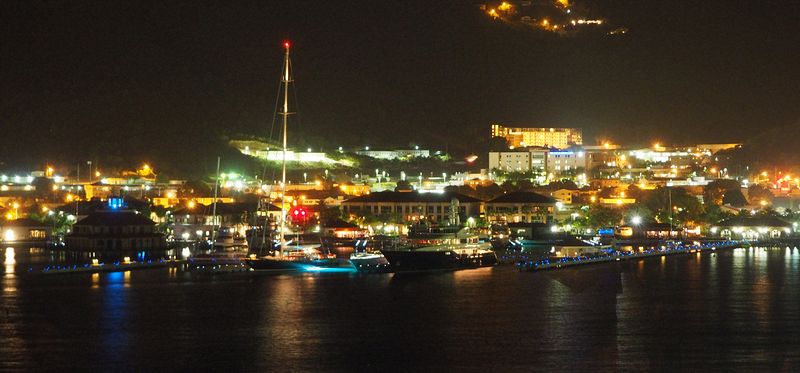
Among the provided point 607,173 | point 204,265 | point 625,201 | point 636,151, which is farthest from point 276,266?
point 636,151

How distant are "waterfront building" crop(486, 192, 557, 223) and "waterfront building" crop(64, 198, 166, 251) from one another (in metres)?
12.4

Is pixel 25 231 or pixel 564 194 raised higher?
pixel 564 194

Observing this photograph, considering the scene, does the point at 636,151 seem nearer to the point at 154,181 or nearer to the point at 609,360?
the point at 154,181

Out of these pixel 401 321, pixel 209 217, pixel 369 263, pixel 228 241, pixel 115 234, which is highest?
pixel 209 217

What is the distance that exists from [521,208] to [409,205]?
11.0 ft

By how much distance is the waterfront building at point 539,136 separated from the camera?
56.6m

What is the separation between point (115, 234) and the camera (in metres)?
22.4

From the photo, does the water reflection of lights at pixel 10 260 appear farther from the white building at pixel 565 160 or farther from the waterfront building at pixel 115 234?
the white building at pixel 565 160

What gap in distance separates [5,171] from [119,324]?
99.7 feet

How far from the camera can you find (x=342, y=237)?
1118 inches

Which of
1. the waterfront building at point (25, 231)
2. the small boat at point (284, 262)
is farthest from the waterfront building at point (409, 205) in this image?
the small boat at point (284, 262)

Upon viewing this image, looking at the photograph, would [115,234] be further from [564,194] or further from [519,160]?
[519,160]

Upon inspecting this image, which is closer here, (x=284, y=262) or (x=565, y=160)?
(x=284, y=262)

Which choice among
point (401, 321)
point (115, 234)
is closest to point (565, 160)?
point (115, 234)
